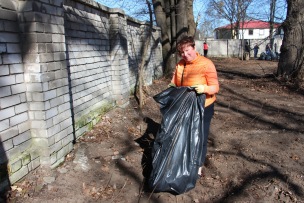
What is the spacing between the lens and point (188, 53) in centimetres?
308

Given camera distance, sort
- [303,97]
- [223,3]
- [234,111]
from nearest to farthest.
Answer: [234,111]
[303,97]
[223,3]

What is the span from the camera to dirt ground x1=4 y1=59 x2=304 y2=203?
3.07 m

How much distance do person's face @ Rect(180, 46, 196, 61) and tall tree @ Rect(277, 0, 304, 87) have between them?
21.2ft

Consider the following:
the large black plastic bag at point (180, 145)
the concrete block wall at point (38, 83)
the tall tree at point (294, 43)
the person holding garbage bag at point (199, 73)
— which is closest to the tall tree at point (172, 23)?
the tall tree at point (294, 43)

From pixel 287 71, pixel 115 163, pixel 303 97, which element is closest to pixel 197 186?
pixel 115 163

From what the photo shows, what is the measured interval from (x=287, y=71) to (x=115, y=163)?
7.12 m

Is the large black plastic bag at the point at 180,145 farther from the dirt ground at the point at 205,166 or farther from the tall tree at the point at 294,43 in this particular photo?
the tall tree at the point at 294,43

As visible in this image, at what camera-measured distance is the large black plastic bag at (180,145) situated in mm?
2994

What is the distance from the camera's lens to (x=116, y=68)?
5898 millimetres

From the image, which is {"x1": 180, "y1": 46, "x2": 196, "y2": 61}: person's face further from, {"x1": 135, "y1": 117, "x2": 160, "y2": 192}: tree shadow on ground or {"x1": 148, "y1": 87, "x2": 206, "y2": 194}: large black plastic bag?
{"x1": 135, "y1": 117, "x2": 160, "y2": 192}: tree shadow on ground

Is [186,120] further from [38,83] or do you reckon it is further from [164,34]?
[164,34]

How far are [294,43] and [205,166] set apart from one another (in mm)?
6528

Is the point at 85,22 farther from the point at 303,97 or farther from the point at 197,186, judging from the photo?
the point at 303,97

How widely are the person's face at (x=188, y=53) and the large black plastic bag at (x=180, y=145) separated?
0.34 m
